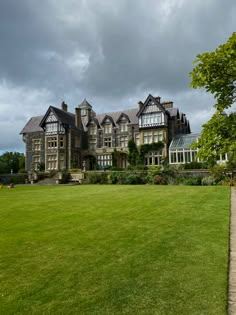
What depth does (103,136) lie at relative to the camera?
4644 centimetres

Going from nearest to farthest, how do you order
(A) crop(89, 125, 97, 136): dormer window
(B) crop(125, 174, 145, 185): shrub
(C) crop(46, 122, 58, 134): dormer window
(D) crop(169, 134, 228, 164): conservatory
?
(B) crop(125, 174, 145, 185): shrub
(D) crop(169, 134, 228, 164): conservatory
(C) crop(46, 122, 58, 134): dormer window
(A) crop(89, 125, 97, 136): dormer window

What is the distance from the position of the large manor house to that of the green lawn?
31968mm

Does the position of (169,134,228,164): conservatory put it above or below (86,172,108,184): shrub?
above

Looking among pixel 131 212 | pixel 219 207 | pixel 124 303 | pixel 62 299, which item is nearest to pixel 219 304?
pixel 124 303

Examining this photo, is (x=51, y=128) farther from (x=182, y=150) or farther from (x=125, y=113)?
(x=182, y=150)

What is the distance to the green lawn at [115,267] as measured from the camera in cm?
321

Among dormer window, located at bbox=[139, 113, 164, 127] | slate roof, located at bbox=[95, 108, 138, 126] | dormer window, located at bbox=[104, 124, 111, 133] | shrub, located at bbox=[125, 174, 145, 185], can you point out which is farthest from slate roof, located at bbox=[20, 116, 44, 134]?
shrub, located at bbox=[125, 174, 145, 185]

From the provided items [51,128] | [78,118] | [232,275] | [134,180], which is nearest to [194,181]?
[134,180]

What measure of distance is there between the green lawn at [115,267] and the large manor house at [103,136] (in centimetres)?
3197

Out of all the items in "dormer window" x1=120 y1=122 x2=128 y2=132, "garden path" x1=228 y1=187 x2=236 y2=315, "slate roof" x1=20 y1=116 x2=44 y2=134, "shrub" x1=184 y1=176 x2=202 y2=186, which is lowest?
"garden path" x1=228 y1=187 x2=236 y2=315

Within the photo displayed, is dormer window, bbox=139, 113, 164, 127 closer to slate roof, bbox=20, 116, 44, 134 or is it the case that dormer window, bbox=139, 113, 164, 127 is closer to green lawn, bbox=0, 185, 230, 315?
slate roof, bbox=20, 116, 44, 134

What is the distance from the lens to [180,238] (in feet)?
19.7

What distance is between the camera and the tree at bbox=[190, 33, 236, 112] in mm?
6371

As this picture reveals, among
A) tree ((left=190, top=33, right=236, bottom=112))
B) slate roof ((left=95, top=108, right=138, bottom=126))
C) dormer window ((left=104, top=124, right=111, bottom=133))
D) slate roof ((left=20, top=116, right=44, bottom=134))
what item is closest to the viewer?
tree ((left=190, top=33, right=236, bottom=112))
